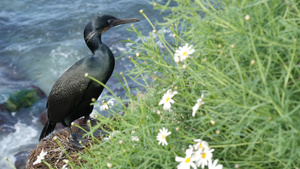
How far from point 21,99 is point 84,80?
3.63m

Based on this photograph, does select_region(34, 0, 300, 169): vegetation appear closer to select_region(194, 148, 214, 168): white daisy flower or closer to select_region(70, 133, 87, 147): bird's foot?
select_region(194, 148, 214, 168): white daisy flower

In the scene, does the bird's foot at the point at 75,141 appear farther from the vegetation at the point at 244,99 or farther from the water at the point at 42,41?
the water at the point at 42,41

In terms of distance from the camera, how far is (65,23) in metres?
9.35

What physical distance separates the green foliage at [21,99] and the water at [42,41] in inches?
5.5

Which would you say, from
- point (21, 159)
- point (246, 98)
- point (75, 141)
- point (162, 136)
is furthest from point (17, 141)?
point (246, 98)

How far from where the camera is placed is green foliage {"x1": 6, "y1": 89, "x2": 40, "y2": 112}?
6.81 meters

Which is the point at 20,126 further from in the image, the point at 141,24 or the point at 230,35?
the point at 230,35

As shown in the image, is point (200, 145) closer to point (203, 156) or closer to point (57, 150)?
point (203, 156)

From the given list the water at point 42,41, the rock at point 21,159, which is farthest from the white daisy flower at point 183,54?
the water at point 42,41

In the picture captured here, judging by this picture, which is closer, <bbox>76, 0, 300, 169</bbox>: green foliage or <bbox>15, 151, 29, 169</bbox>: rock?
<bbox>76, 0, 300, 169</bbox>: green foliage

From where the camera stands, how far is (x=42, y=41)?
29.2ft

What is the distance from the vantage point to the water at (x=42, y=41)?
6.78 m

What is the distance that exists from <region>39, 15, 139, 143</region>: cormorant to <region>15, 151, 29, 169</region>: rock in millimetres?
1955

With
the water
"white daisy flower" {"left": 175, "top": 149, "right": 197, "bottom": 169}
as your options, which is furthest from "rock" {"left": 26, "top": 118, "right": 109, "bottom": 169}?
the water
